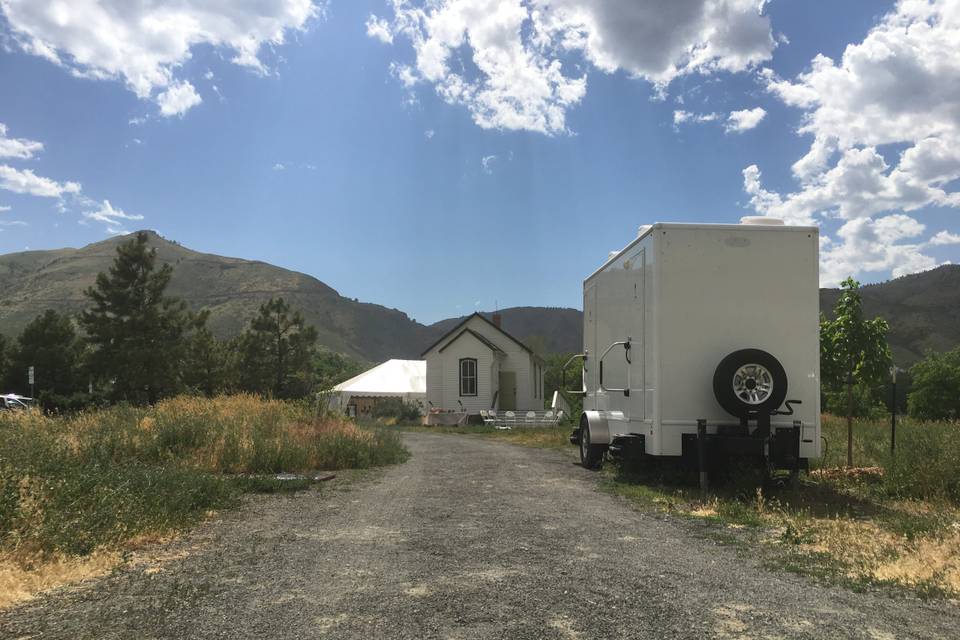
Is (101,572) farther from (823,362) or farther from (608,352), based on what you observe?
(823,362)

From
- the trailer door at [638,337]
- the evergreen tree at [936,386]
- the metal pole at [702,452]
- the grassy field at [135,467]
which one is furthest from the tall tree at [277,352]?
the evergreen tree at [936,386]

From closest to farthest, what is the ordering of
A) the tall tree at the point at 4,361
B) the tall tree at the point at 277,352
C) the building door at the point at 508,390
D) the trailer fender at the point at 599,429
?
the trailer fender at the point at 599,429
the building door at the point at 508,390
the tall tree at the point at 277,352
the tall tree at the point at 4,361

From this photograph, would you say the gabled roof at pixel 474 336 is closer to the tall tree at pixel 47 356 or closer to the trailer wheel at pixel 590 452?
the tall tree at pixel 47 356

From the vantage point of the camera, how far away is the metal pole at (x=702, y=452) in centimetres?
898

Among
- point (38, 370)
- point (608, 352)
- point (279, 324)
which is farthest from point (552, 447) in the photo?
point (38, 370)

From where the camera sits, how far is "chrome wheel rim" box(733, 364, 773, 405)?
8.88 metres

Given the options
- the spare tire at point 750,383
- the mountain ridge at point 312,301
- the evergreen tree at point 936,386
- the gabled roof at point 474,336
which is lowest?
the evergreen tree at point 936,386

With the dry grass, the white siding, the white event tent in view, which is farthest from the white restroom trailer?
the white event tent

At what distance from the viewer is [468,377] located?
124 ft

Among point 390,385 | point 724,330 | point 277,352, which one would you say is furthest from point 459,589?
point 277,352

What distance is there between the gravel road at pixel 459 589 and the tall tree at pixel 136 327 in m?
33.7

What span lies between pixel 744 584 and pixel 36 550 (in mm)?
5347

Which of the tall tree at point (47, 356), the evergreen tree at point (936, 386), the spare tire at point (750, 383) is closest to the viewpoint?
the spare tire at point (750, 383)

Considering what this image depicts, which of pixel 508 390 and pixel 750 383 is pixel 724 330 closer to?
pixel 750 383
